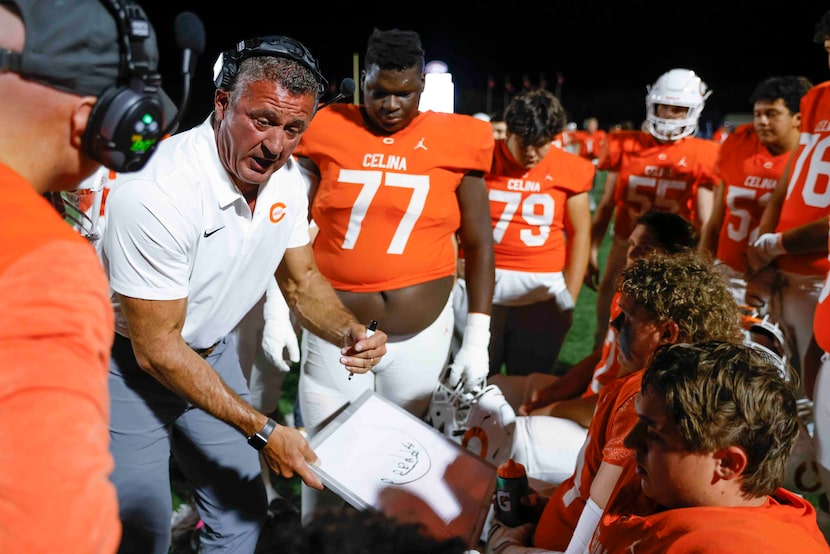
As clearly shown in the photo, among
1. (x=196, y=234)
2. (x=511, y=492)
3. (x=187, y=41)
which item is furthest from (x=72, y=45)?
(x=511, y=492)

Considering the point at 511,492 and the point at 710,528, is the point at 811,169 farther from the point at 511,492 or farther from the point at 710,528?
the point at 710,528

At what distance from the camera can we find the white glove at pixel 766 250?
324cm

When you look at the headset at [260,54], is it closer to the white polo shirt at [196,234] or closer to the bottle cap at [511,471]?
the white polo shirt at [196,234]

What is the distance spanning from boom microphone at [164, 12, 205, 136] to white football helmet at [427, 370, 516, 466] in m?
1.72

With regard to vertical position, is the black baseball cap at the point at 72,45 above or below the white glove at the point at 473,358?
above

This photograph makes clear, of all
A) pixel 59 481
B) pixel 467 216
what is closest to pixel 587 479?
pixel 467 216

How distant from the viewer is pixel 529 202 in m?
3.83

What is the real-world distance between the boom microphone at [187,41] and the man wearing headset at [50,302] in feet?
0.80

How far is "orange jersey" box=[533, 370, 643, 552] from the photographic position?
1685mm

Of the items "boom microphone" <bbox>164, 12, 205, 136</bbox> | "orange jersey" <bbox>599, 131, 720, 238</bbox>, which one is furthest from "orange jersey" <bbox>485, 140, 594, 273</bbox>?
→ "boom microphone" <bbox>164, 12, 205, 136</bbox>

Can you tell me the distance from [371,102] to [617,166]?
2.71 meters

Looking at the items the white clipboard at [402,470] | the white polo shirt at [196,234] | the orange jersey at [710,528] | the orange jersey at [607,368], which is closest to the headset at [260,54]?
the white polo shirt at [196,234]

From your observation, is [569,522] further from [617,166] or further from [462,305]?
[617,166]

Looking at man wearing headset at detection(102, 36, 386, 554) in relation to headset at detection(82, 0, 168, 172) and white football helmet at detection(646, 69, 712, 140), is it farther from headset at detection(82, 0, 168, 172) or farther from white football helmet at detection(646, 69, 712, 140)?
white football helmet at detection(646, 69, 712, 140)
